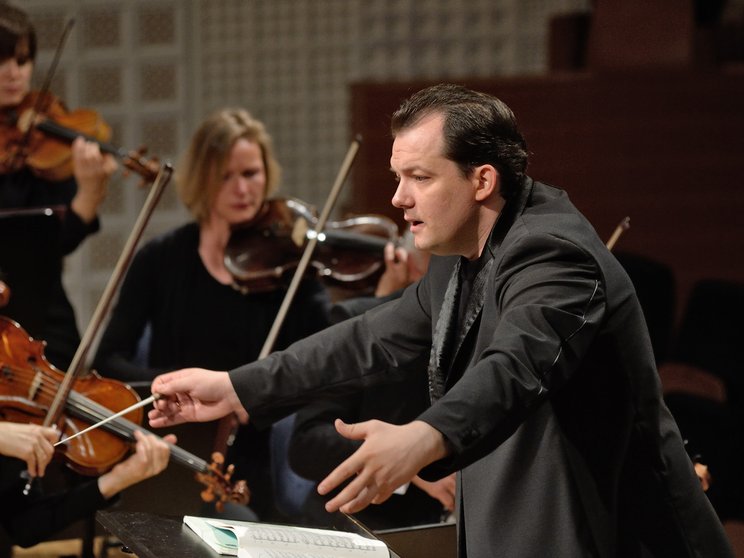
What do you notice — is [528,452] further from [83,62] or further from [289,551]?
[83,62]

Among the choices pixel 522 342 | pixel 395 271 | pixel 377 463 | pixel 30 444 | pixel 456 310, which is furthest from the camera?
pixel 395 271

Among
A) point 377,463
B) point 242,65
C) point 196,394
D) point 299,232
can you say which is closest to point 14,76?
point 299,232

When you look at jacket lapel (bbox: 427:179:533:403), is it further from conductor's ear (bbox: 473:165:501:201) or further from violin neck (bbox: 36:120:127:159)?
violin neck (bbox: 36:120:127:159)

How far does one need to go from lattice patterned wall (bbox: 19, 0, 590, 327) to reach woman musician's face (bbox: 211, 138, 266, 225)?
229 centimetres

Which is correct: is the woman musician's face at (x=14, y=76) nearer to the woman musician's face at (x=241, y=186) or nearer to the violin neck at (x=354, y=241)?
the woman musician's face at (x=241, y=186)

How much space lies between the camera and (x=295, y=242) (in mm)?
3105

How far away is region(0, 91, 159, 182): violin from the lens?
11.0 ft

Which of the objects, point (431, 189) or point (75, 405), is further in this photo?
point (75, 405)

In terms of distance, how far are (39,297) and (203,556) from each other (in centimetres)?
141

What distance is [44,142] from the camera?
342cm

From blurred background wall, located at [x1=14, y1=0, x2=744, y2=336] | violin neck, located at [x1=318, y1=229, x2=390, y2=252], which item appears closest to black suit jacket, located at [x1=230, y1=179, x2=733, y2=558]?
violin neck, located at [x1=318, y1=229, x2=390, y2=252]

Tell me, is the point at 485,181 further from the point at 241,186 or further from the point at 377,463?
the point at 241,186

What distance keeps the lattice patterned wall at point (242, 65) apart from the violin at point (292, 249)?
233cm

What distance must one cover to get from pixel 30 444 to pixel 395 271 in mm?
1015
